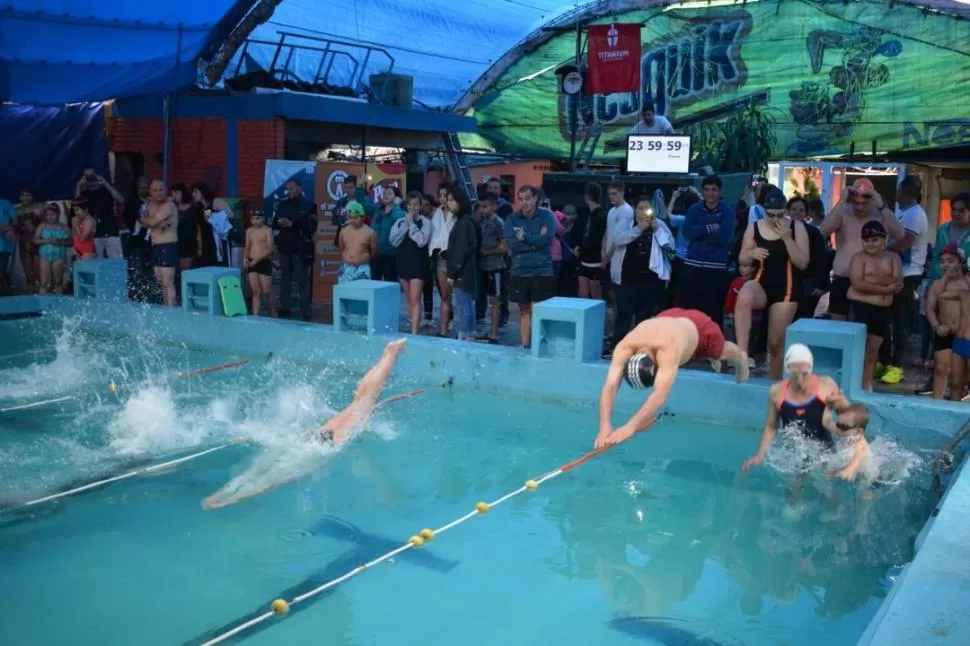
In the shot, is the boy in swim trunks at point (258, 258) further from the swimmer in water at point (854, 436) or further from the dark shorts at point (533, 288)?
the swimmer in water at point (854, 436)

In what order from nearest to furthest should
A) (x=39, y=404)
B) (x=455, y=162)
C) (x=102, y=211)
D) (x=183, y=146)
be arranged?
1. (x=39, y=404)
2. (x=102, y=211)
3. (x=183, y=146)
4. (x=455, y=162)

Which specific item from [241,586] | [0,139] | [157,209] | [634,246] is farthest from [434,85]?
[241,586]

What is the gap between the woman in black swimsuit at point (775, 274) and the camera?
8133 mm

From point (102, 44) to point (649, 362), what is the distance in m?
7.70

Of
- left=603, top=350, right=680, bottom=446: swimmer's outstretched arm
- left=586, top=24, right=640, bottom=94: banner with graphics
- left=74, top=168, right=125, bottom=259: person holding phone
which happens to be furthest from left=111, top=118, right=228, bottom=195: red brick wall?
left=603, top=350, right=680, bottom=446: swimmer's outstretched arm

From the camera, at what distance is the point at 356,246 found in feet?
35.9

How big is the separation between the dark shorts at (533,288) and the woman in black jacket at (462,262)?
2.07ft

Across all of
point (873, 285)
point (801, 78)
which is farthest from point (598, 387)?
point (801, 78)

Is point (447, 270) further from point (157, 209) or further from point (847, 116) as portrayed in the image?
point (847, 116)

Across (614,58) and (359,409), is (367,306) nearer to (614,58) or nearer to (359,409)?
(359,409)

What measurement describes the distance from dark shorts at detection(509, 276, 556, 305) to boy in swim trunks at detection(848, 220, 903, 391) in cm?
292

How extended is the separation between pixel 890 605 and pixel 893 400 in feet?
13.0

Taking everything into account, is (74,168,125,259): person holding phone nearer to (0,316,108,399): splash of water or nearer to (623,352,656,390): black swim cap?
(0,316,108,399): splash of water

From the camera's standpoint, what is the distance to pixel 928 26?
67.7 feet
